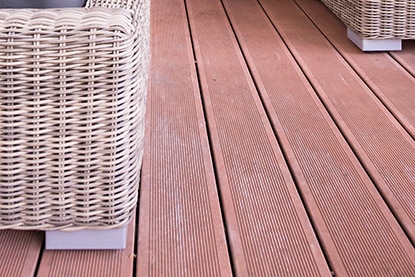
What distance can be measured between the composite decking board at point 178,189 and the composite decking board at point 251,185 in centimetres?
3

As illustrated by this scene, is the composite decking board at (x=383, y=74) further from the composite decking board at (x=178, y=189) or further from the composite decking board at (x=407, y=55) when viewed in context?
the composite decking board at (x=178, y=189)

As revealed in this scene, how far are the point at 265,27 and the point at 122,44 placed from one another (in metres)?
1.69

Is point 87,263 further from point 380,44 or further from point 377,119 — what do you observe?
point 380,44

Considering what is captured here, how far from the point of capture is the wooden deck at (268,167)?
1.06 meters

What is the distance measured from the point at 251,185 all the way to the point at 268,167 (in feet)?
0.32

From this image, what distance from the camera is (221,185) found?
51.3 inches

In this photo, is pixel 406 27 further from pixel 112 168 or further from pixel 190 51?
pixel 112 168

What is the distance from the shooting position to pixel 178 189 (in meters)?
1.28

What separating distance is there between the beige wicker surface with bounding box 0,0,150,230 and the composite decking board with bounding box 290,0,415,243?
1.95 ft

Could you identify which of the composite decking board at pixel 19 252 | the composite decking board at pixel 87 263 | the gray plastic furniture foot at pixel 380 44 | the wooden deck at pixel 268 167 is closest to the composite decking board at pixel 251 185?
the wooden deck at pixel 268 167

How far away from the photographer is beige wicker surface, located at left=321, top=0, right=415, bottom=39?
216 centimetres

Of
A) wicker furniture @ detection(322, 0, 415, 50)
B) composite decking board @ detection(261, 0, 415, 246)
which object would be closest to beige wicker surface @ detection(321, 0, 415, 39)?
wicker furniture @ detection(322, 0, 415, 50)

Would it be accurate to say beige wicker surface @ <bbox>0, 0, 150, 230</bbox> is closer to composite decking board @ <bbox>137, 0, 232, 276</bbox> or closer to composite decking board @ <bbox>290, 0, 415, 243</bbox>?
composite decking board @ <bbox>137, 0, 232, 276</bbox>

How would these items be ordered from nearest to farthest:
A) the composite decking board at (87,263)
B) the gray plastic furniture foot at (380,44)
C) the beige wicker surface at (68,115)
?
the beige wicker surface at (68,115) → the composite decking board at (87,263) → the gray plastic furniture foot at (380,44)
